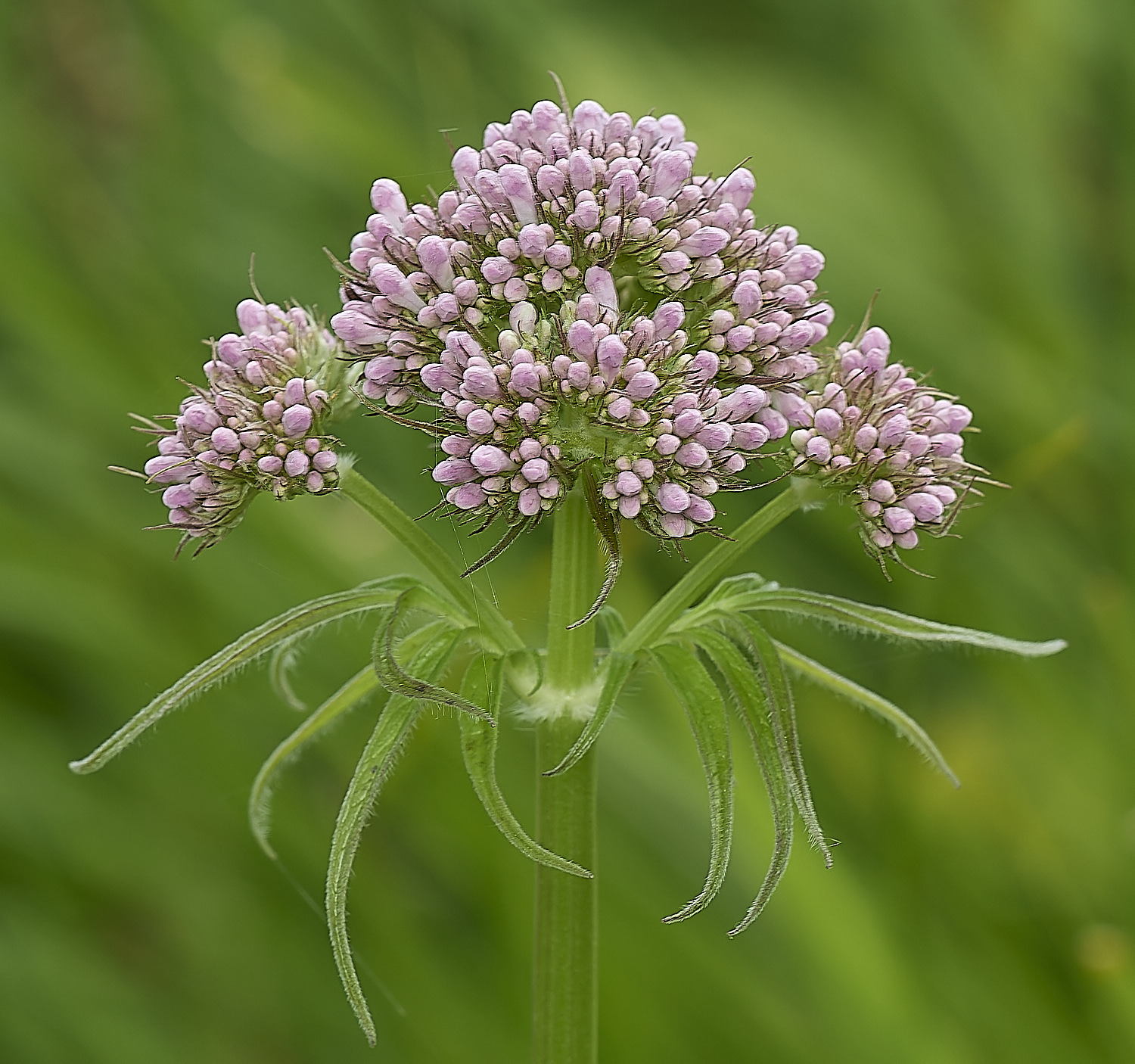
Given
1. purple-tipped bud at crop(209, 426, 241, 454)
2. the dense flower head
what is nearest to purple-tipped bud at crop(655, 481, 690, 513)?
the dense flower head

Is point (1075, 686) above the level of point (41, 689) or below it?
below

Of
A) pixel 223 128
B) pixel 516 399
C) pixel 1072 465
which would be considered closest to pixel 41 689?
pixel 223 128

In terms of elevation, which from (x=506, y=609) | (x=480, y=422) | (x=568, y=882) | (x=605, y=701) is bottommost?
(x=506, y=609)

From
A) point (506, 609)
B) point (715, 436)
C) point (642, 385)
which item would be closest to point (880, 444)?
point (715, 436)

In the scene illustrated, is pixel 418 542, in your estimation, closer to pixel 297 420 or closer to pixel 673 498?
pixel 297 420

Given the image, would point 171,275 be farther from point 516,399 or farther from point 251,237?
point 516,399

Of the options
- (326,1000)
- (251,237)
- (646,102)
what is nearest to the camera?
(326,1000)
